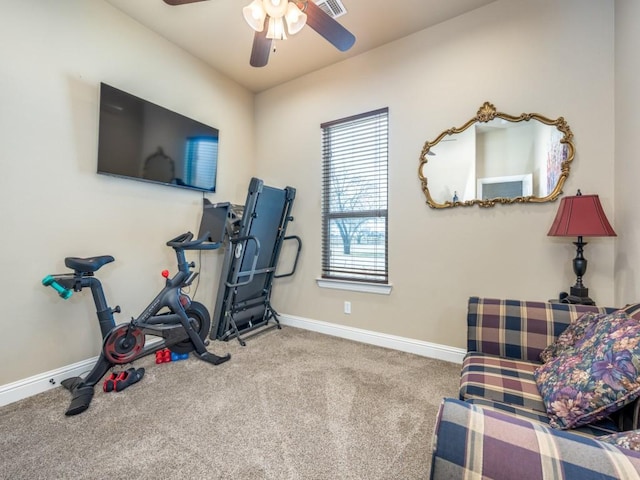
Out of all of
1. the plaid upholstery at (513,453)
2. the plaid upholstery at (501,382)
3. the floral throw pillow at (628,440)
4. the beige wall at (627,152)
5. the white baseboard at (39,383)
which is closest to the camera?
the plaid upholstery at (513,453)

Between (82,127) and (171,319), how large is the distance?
175 centimetres

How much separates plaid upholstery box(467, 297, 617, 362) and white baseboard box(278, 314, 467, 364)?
34.4 inches

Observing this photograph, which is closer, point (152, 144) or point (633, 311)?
point (633, 311)

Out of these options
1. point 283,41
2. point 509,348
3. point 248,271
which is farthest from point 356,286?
point 283,41

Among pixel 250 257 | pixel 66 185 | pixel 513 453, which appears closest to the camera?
pixel 513 453

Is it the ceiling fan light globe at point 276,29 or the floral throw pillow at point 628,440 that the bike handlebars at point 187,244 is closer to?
the ceiling fan light globe at point 276,29

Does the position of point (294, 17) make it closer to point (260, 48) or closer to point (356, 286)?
point (260, 48)

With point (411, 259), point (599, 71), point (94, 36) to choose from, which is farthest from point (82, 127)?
point (599, 71)

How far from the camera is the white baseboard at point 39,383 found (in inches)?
77.0

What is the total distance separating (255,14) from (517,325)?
2.54 meters

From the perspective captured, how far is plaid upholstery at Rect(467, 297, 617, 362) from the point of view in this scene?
64.8 inches

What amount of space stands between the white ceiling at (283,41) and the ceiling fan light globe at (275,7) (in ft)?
2.93

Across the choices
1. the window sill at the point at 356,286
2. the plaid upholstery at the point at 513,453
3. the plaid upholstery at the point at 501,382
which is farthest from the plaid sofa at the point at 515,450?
the window sill at the point at 356,286

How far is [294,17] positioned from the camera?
185 cm
